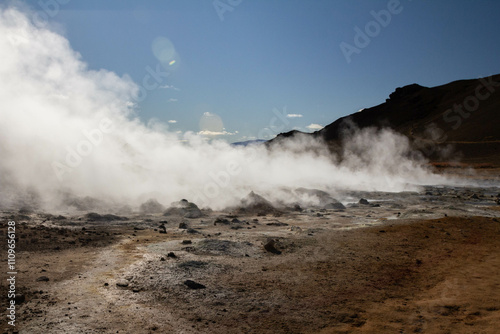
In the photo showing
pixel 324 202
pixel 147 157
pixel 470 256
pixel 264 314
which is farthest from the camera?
pixel 147 157

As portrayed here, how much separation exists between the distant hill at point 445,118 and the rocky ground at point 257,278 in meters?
43.6

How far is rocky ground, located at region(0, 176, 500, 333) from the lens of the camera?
4.90m

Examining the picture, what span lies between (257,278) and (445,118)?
76.3 m

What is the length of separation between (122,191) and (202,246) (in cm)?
1162

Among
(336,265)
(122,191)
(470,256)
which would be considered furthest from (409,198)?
(122,191)

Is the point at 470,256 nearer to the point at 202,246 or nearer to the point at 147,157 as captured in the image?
the point at 202,246

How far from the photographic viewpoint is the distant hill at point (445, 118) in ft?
168

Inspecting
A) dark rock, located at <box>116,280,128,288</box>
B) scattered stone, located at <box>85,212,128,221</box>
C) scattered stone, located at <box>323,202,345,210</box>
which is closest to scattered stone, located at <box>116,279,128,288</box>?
dark rock, located at <box>116,280,128,288</box>

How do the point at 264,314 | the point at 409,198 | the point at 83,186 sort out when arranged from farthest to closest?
1. the point at 409,198
2. the point at 83,186
3. the point at 264,314

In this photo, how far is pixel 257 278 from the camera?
680cm

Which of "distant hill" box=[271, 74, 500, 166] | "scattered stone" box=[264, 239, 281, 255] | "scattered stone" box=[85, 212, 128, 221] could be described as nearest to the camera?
"scattered stone" box=[264, 239, 281, 255]

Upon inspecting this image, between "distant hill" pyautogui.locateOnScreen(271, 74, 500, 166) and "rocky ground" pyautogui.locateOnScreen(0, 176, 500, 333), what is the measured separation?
43641 mm

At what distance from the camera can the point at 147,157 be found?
24906 mm

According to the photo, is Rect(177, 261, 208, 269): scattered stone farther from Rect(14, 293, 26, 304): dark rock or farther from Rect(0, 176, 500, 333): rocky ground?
Rect(14, 293, 26, 304): dark rock
